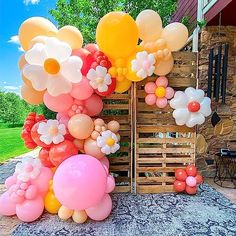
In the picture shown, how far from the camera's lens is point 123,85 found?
337 centimetres

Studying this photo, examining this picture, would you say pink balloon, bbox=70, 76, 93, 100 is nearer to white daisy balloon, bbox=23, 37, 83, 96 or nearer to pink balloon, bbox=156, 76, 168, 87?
white daisy balloon, bbox=23, 37, 83, 96

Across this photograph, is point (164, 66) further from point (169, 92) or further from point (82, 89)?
point (82, 89)

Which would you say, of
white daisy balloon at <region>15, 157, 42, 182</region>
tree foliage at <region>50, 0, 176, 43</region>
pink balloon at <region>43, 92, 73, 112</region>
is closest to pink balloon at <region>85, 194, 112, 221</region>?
white daisy balloon at <region>15, 157, 42, 182</region>

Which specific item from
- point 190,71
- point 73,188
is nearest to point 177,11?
point 190,71

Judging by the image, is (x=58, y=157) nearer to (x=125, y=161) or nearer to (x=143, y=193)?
(x=125, y=161)

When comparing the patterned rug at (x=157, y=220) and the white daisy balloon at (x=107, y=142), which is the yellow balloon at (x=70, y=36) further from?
the patterned rug at (x=157, y=220)

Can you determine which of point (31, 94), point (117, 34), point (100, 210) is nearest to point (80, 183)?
point (100, 210)

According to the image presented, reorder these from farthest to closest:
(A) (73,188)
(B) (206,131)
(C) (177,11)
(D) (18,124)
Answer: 1. (D) (18,124)
2. (C) (177,11)
3. (B) (206,131)
4. (A) (73,188)

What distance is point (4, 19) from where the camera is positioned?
862cm

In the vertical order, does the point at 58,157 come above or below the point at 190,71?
below

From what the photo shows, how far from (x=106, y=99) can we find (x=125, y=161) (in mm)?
954

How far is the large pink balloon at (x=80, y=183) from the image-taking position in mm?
2607

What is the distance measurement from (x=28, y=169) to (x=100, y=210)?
37.2 inches

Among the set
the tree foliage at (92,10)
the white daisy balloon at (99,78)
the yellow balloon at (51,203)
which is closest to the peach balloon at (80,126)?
the white daisy balloon at (99,78)
